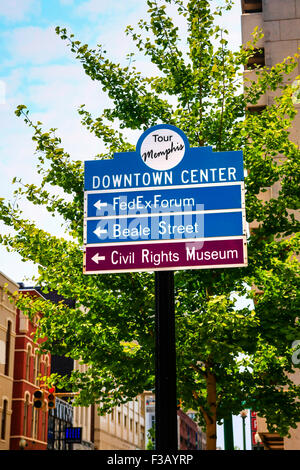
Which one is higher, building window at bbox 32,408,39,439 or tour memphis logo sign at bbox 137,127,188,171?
tour memphis logo sign at bbox 137,127,188,171

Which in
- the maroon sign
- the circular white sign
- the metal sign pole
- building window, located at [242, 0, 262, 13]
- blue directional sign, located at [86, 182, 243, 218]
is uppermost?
building window, located at [242, 0, 262, 13]

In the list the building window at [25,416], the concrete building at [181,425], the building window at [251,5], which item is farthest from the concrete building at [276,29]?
the concrete building at [181,425]

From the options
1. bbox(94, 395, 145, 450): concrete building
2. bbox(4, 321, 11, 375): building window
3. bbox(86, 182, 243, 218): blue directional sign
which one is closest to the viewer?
bbox(86, 182, 243, 218): blue directional sign

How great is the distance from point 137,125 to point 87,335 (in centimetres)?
480

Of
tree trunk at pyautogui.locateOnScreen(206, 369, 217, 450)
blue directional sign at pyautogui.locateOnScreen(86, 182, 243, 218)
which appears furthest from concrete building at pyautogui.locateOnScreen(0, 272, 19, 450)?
blue directional sign at pyautogui.locateOnScreen(86, 182, 243, 218)

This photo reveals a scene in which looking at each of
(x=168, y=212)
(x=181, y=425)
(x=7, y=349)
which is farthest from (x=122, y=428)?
(x=168, y=212)

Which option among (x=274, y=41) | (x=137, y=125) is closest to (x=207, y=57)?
(x=137, y=125)

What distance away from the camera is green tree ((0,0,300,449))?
1247 cm

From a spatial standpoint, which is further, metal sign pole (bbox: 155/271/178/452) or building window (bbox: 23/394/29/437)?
building window (bbox: 23/394/29/437)

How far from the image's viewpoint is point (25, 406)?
4222 centimetres

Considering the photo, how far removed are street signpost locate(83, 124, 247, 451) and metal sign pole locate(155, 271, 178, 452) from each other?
16mm

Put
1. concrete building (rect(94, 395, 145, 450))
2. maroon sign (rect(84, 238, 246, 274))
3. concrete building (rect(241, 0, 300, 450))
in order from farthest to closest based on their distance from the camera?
concrete building (rect(94, 395, 145, 450)), concrete building (rect(241, 0, 300, 450)), maroon sign (rect(84, 238, 246, 274))

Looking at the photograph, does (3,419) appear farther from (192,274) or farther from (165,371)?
(165,371)

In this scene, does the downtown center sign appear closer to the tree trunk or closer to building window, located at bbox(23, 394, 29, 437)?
the tree trunk
